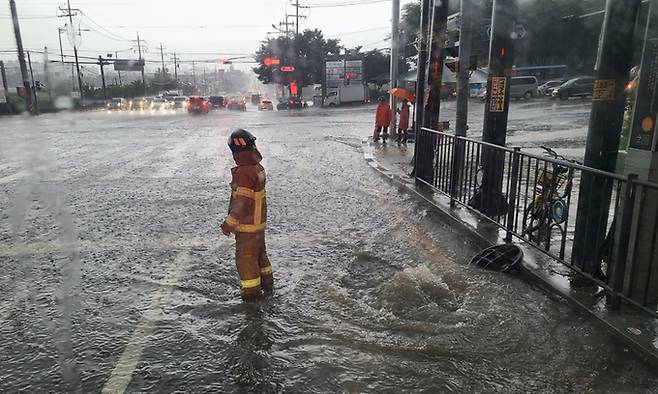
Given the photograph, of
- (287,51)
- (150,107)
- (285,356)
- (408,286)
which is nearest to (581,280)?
(408,286)

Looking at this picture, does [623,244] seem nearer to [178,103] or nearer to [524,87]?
[524,87]

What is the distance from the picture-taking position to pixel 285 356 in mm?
3250

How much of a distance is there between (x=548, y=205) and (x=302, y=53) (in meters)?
58.7

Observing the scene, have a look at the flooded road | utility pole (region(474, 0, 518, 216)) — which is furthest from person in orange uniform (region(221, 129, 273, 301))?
utility pole (region(474, 0, 518, 216))

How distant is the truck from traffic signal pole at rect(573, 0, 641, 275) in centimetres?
4938

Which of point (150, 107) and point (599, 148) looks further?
point (150, 107)

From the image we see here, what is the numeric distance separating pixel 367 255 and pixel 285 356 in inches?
85.8

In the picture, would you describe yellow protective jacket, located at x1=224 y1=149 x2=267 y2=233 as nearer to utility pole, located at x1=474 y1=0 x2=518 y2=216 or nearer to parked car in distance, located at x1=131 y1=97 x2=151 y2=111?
utility pole, located at x1=474 y1=0 x2=518 y2=216

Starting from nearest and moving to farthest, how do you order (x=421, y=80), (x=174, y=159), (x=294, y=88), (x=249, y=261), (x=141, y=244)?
(x=249, y=261), (x=141, y=244), (x=421, y=80), (x=174, y=159), (x=294, y=88)

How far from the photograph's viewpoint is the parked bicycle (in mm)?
4441

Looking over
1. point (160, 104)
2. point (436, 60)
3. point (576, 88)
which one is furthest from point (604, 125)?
point (160, 104)

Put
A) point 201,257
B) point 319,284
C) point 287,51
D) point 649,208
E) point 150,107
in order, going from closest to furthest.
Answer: point 649,208 < point 319,284 < point 201,257 < point 150,107 < point 287,51

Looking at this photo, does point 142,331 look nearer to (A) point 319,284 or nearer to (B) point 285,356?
(B) point 285,356

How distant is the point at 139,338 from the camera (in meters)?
3.50
